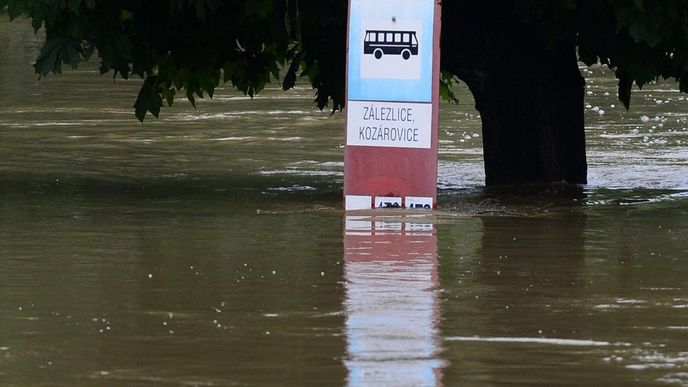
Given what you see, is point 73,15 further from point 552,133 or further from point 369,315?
point 369,315

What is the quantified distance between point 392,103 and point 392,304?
5760mm

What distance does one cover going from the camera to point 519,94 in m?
18.2

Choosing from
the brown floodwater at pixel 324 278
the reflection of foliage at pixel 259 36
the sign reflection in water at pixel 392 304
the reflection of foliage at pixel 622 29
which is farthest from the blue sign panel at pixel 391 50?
the sign reflection in water at pixel 392 304

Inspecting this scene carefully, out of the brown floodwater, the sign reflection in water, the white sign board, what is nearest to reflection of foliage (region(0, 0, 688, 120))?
the brown floodwater

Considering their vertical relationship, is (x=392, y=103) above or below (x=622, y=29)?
below

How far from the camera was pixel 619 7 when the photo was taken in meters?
15.4

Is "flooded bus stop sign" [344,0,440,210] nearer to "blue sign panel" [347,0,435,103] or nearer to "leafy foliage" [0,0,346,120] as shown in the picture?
"blue sign panel" [347,0,435,103]

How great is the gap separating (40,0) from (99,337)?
22.1 feet

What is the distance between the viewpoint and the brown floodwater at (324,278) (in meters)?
8.37

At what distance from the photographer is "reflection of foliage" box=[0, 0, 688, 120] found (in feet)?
50.8

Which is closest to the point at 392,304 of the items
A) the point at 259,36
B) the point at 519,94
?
the point at 259,36

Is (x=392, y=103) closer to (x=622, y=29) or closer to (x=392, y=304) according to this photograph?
(x=622, y=29)

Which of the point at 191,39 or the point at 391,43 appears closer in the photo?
the point at 391,43

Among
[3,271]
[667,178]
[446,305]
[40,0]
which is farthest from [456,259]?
[667,178]
